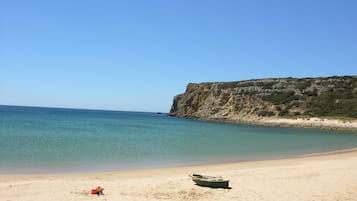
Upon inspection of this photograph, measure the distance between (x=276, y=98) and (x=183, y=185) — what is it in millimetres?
74168

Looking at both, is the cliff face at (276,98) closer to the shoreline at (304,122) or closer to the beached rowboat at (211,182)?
the shoreline at (304,122)

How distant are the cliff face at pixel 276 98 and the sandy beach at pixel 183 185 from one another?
58.4 m

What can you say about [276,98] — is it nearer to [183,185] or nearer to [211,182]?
[183,185]

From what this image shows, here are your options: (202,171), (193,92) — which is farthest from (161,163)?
(193,92)

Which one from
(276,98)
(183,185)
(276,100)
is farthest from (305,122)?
(183,185)

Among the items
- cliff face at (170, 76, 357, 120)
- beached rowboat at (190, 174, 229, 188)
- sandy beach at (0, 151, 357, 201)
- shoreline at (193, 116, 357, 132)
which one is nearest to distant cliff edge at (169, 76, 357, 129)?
cliff face at (170, 76, 357, 120)

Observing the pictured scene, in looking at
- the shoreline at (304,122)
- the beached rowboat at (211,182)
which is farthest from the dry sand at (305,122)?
the beached rowboat at (211,182)

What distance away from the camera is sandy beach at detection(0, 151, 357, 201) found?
1090 cm

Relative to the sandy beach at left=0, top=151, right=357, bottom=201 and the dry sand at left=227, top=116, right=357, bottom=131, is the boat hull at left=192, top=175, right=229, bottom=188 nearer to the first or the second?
the sandy beach at left=0, top=151, right=357, bottom=201

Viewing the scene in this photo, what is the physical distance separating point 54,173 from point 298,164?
1261cm

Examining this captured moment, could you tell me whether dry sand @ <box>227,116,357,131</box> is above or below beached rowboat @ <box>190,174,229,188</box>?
above

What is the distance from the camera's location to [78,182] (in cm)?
1273

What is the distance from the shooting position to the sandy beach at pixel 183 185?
10.9m

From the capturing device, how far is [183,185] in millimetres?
12664
